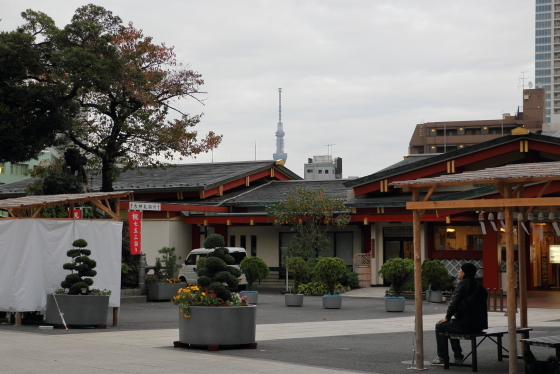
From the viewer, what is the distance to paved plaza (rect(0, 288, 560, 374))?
1054cm

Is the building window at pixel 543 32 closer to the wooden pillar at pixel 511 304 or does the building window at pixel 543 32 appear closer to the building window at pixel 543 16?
the building window at pixel 543 16

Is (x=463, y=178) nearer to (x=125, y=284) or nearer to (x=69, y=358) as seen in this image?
(x=69, y=358)

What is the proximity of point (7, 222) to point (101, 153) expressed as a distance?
36.1 ft

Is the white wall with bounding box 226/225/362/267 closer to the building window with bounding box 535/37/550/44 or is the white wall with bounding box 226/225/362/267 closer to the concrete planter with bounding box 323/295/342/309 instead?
the concrete planter with bounding box 323/295/342/309

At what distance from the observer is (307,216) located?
31484 mm

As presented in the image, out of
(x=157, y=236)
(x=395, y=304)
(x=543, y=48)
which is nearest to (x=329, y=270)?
(x=395, y=304)

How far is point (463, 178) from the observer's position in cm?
1023

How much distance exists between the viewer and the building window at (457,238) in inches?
1198

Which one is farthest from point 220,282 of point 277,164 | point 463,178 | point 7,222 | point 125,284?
point 277,164

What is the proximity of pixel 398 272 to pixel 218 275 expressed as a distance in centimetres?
1255

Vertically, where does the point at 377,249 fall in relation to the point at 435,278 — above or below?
above

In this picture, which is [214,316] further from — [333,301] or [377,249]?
[377,249]

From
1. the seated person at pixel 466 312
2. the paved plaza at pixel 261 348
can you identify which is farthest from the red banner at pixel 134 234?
the seated person at pixel 466 312

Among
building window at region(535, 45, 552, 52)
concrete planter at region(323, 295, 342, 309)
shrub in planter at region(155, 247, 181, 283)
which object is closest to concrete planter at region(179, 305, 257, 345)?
concrete planter at region(323, 295, 342, 309)
